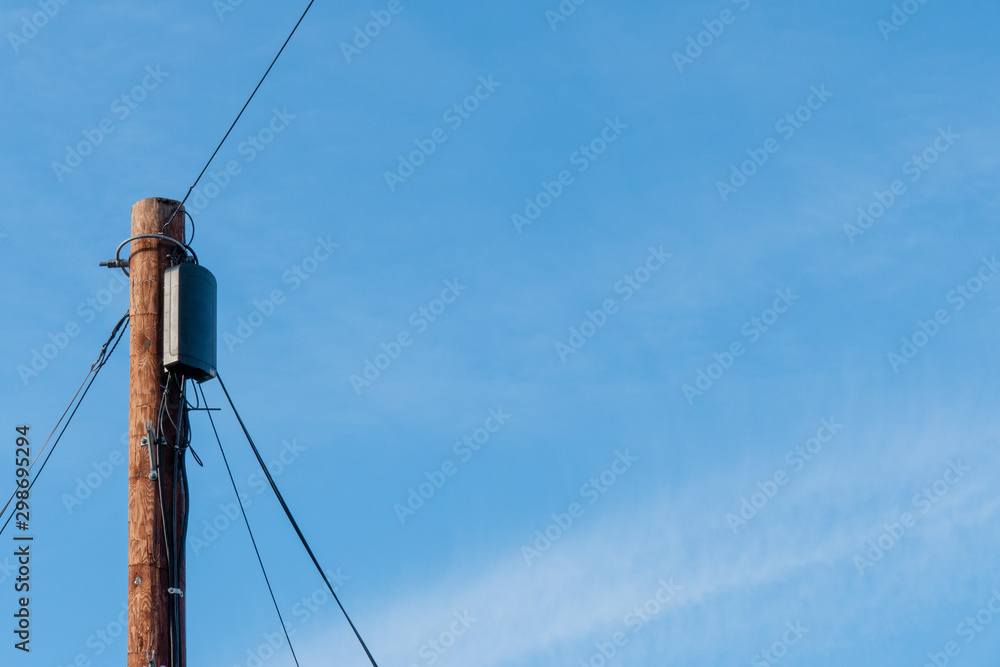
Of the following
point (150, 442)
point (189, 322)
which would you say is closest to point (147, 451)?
point (150, 442)

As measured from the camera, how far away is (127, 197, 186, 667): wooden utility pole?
8.55 m

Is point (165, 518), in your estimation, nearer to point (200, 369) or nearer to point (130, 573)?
point (130, 573)

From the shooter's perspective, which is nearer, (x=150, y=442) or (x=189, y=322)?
(x=150, y=442)

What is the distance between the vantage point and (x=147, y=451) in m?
8.95

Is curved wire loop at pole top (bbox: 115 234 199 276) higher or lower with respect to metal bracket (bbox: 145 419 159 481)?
higher

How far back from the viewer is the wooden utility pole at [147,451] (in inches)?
337

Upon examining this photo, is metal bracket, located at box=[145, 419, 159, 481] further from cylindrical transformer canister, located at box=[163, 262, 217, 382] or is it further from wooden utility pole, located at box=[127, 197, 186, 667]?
cylindrical transformer canister, located at box=[163, 262, 217, 382]

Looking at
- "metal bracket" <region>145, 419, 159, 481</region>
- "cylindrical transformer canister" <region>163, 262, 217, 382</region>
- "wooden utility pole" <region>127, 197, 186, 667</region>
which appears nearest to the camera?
"wooden utility pole" <region>127, 197, 186, 667</region>

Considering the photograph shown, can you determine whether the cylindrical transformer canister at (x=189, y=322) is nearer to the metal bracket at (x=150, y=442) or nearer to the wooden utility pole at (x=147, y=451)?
the wooden utility pole at (x=147, y=451)

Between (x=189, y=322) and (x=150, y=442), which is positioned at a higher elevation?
(x=189, y=322)

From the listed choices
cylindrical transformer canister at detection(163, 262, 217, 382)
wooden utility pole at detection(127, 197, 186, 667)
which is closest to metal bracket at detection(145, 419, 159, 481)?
wooden utility pole at detection(127, 197, 186, 667)

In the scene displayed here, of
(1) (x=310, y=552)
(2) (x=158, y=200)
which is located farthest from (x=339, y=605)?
(2) (x=158, y=200)

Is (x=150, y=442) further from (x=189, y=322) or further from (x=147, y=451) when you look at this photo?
(x=189, y=322)

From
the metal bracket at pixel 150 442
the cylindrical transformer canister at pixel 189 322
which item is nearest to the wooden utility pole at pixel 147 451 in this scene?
the metal bracket at pixel 150 442
